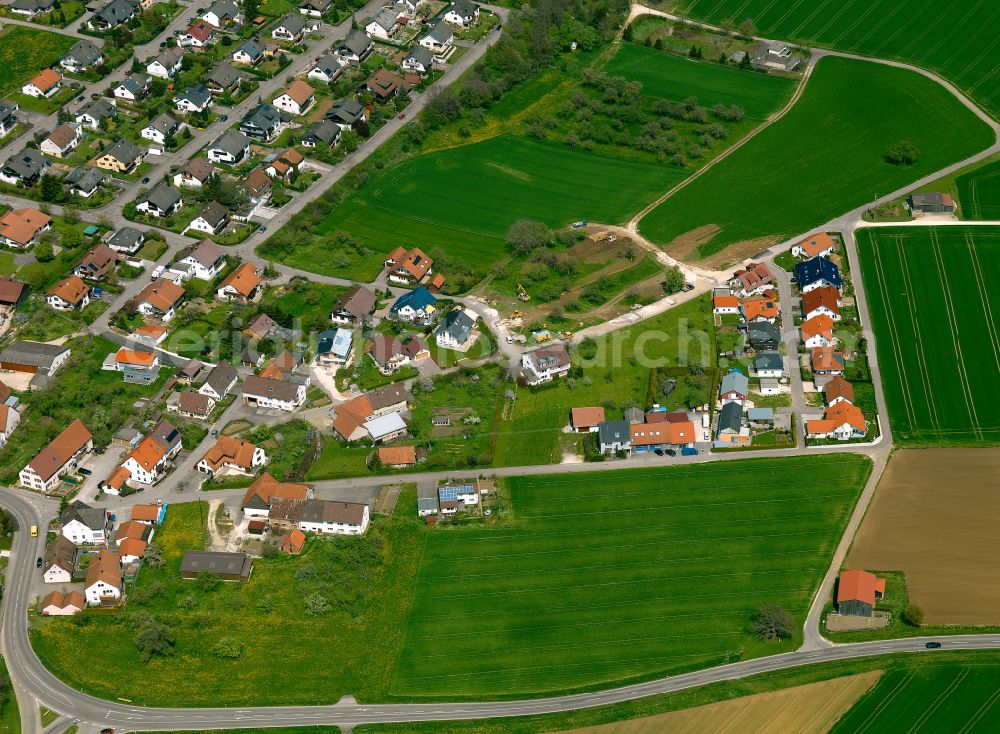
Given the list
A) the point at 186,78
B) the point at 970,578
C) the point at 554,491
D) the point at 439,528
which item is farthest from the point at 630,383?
the point at 186,78

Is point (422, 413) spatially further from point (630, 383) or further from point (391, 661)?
point (391, 661)

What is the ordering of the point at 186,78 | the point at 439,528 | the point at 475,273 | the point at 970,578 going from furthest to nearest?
the point at 186,78, the point at 475,273, the point at 439,528, the point at 970,578

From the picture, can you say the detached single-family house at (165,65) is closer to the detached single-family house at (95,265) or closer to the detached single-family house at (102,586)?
the detached single-family house at (95,265)

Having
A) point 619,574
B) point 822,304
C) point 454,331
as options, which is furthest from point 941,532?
point 454,331

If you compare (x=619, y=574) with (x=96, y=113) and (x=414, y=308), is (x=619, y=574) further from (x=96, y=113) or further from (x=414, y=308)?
(x=96, y=113)

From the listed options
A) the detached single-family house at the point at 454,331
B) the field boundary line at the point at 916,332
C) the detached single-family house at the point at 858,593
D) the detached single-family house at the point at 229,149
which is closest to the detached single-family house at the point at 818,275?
the field boundary line at the point at 916,332

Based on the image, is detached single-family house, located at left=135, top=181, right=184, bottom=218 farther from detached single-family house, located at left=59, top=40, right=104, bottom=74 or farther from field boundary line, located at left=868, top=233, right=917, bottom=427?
field boundary line, located at left=868, top=233, right=917, bottom=427
